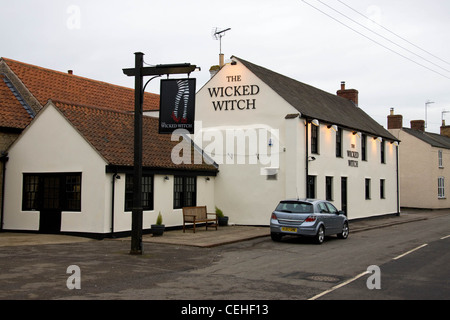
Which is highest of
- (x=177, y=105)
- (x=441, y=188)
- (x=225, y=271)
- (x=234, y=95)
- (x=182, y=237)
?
(x=234, y=95)

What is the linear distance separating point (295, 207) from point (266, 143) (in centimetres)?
685

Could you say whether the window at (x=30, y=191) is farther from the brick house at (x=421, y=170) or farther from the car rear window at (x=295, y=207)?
the brick house at (x=421, y=170)

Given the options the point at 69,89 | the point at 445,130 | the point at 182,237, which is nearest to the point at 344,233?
the point at 182,237

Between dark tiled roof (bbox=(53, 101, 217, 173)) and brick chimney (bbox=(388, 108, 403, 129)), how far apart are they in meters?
28.3

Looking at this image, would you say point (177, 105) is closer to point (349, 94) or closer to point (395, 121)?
point (349, 94)

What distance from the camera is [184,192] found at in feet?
73.3

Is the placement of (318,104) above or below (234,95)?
above

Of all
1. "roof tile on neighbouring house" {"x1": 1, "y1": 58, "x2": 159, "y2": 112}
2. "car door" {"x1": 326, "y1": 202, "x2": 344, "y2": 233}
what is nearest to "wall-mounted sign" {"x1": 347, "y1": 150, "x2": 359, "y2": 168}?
"car door" {"x1": 326, "y1": 202, "x2": 344, "y2": 233}

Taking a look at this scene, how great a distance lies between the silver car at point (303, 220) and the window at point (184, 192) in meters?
5.46

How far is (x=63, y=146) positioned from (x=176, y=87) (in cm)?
644

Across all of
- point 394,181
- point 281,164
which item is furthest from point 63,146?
point 394,181

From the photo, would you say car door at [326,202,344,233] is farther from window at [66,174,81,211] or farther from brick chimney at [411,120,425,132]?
brick chimney at [411,120,425,132]

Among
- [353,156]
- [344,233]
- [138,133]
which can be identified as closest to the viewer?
[138,133]
